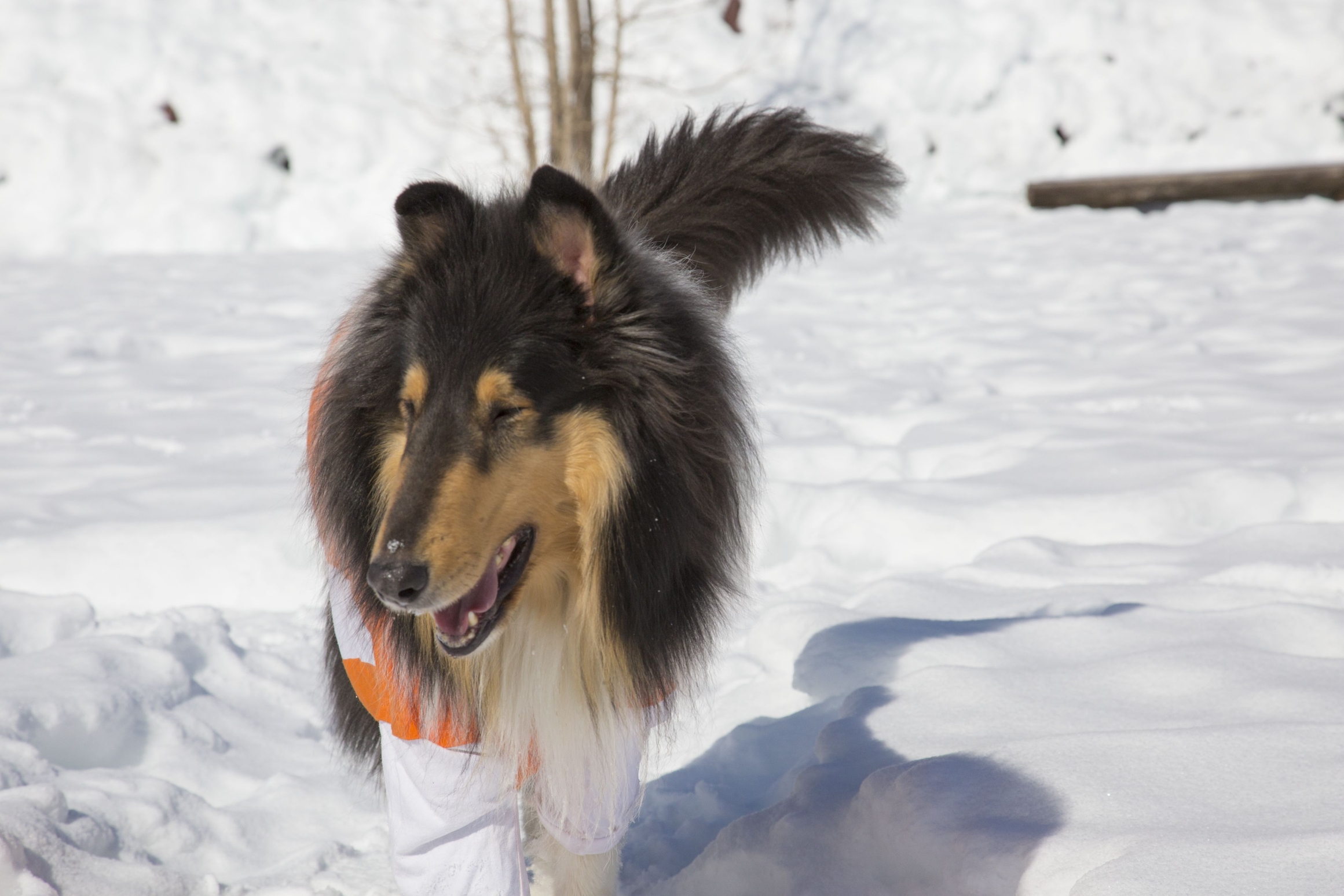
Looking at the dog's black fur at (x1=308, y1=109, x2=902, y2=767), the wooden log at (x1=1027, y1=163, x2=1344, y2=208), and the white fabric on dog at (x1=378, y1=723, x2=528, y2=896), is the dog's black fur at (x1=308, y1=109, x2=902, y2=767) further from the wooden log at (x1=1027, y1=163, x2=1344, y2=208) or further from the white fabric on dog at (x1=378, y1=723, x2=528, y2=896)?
the wooden log at (x1=1027, y1=163, x2=1344, y2=208)

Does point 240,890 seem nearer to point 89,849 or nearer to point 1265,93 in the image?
point 89,849

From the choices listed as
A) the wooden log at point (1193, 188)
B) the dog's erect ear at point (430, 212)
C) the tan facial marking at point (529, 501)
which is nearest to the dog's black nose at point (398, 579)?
the tan facial marking at point (529, 501)

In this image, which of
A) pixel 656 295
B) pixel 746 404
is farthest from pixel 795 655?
pixel 656 295

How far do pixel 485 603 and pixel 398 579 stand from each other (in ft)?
0.72

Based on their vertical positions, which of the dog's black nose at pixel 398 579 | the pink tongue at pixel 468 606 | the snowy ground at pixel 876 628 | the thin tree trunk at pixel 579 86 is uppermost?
the thin tree trunk at pixel 579 86

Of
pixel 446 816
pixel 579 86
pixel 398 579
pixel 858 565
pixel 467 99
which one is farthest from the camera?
pixel 467 99

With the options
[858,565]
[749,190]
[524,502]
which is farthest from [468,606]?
[858,565]

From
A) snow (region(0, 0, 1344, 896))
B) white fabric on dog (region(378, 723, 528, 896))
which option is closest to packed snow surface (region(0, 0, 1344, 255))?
snow (region(0, 0, 1344, 896))

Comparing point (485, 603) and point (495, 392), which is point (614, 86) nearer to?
point (495, 392)

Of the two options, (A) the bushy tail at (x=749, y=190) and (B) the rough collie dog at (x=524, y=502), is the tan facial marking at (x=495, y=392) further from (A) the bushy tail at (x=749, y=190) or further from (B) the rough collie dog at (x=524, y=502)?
(A) the bushy tail at (x=749, y=190)

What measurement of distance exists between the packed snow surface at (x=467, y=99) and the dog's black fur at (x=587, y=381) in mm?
7859

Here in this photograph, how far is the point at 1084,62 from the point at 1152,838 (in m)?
10.6

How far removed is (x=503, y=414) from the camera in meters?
1.59

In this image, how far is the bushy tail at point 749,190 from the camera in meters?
2.36
